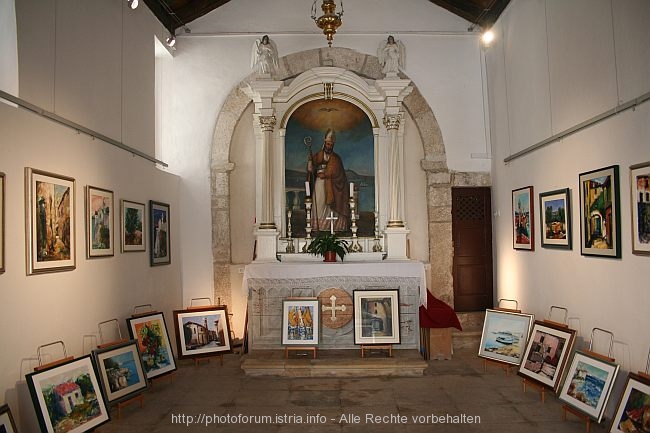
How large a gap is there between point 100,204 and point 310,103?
13.0 feet

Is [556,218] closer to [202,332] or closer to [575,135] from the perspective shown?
[575,135]

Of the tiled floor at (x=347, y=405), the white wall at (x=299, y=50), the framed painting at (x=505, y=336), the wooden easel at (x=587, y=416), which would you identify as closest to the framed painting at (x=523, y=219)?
the framed painting at (x=505, y=336)

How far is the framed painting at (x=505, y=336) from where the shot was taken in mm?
6367

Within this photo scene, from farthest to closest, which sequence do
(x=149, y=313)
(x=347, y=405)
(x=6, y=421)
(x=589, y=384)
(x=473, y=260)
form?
(x=473, y=260), (x=149, y=313), (x=347, y=405), (x=589, y=384), (x=6, y=421)

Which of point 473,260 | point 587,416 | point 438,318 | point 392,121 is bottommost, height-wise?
point 587,416

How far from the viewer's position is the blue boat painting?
4.54 metres

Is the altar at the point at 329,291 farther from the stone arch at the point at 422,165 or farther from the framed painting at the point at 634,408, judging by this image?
the framed painting at the point at 634,408

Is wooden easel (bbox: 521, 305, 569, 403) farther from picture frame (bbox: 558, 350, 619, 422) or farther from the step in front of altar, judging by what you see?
the step in front of altar

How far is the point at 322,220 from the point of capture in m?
8.49

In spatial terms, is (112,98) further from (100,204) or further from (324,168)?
(324,168)

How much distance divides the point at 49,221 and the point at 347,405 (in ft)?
10.6

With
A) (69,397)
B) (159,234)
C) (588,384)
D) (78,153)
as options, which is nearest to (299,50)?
(159,234)

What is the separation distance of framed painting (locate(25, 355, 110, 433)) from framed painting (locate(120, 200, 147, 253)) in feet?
6.43

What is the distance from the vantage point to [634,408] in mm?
4023
